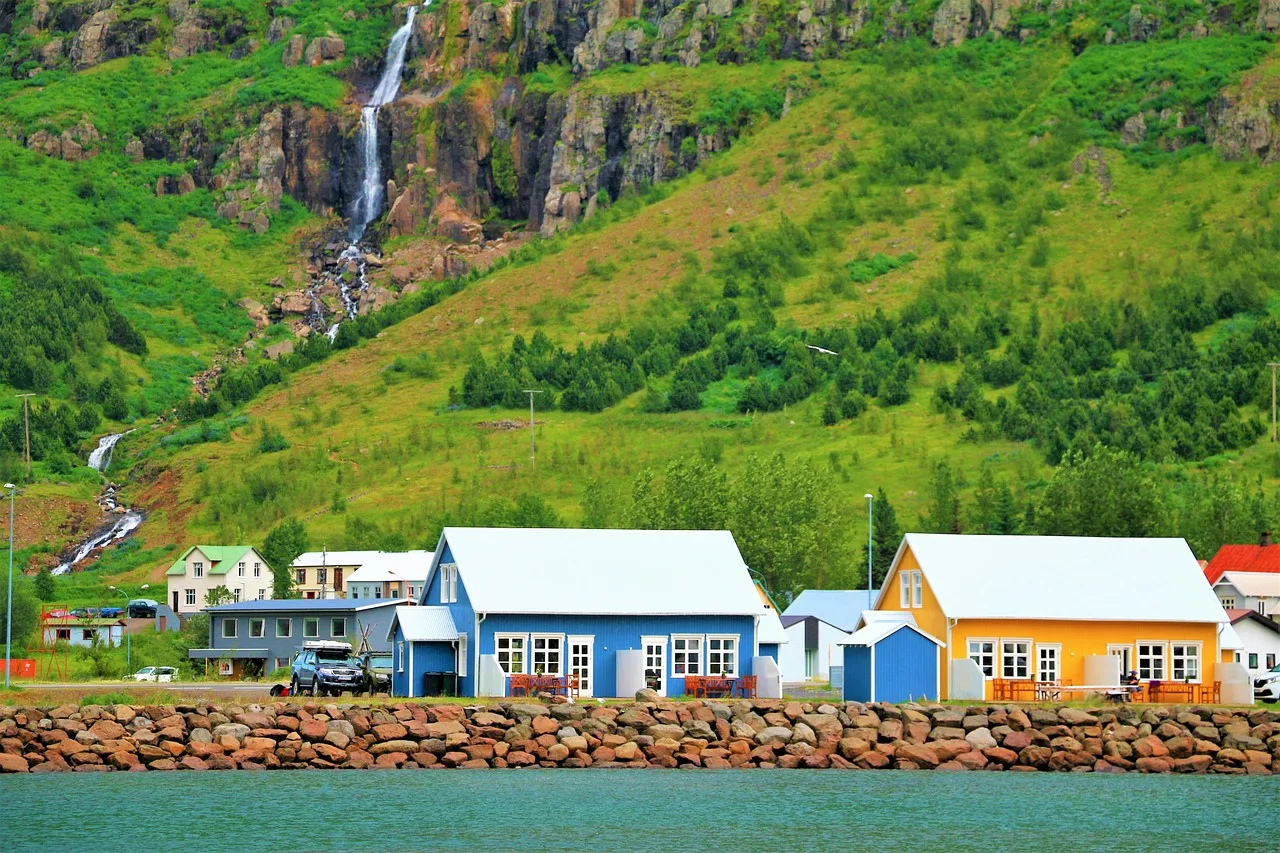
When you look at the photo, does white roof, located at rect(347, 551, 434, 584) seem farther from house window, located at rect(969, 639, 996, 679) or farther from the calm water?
the calm water

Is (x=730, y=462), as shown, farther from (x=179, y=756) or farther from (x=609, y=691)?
(x=179, y=756)

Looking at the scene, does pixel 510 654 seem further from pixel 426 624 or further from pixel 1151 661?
pixel 1151 661

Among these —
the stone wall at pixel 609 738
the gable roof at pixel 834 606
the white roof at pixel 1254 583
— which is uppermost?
the white roof at pixel 1254 583

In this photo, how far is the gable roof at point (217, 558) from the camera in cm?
13388

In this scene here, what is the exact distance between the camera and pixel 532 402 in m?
168

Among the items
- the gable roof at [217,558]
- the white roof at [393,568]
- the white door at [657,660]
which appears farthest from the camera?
the gable roof at [217,558]

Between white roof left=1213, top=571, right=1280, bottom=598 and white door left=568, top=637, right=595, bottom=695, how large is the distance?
42.5 m

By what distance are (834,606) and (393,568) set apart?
4006 cm

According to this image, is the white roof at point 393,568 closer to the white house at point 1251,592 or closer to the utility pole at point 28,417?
the white house at point 1251,592

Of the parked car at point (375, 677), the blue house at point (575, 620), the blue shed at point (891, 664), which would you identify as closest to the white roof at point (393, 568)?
the parked car at point (375, 677)

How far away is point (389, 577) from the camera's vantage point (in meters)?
127

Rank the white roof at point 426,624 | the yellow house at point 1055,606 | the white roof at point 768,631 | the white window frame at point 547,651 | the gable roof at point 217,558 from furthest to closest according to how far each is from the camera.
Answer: the gable roof at point 217,558 → the white roof at point 768,631 → the yellow house at point 1055,606 → the white roof at point 426,624 → the white window frame at point 547,651

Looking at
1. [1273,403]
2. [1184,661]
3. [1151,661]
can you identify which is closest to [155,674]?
[1151,661]

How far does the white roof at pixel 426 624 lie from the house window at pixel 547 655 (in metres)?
2.75
